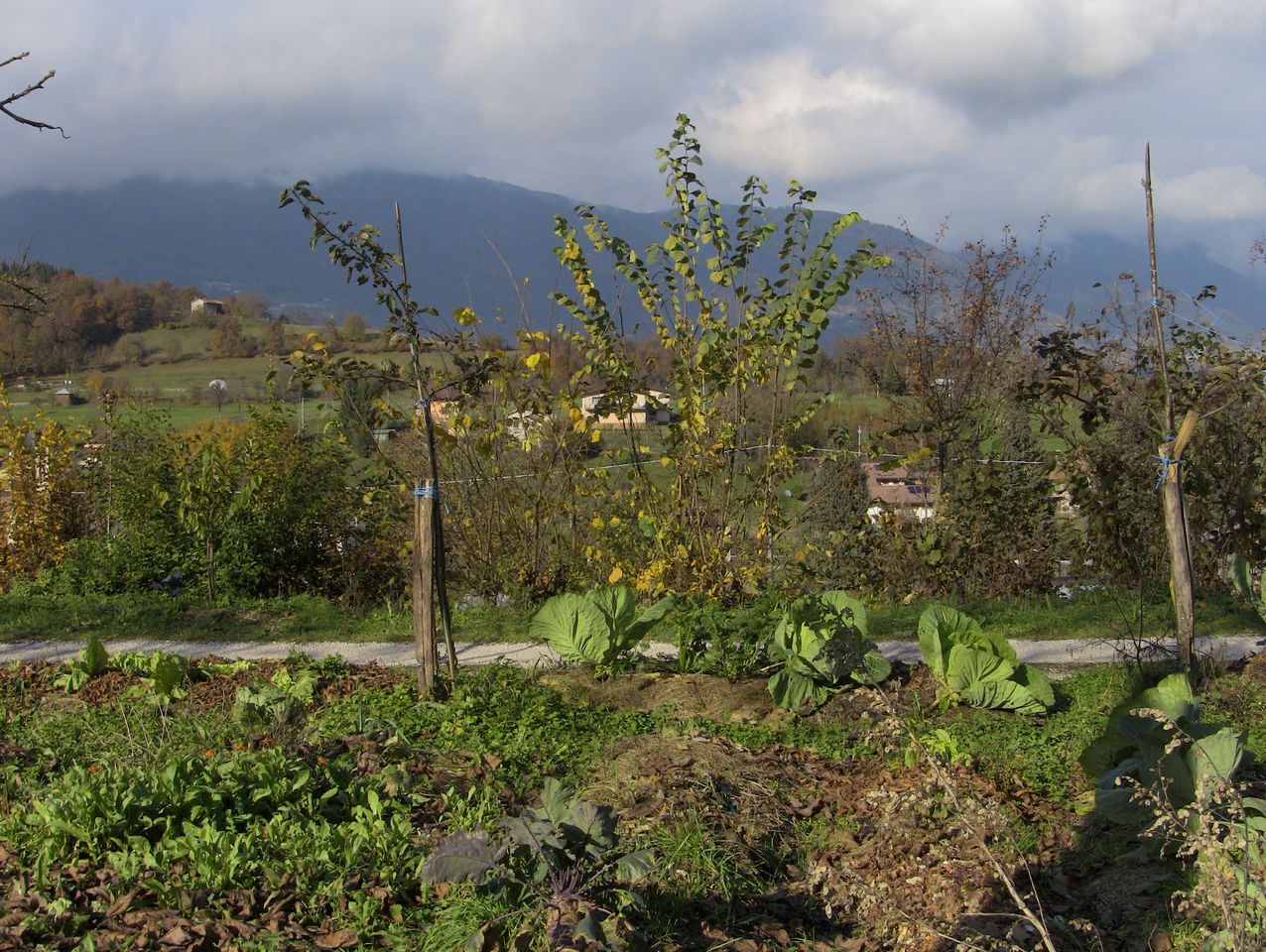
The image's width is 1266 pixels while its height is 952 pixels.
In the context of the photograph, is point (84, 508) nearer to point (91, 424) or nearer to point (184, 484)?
point (91, 424)

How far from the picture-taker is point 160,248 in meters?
132

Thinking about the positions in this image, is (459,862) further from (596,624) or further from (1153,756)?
(596,624)

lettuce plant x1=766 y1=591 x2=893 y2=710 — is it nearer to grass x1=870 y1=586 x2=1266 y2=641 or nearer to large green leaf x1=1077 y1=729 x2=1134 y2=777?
large green leaf x1=1077 y1=729 x2=1134 y2=777

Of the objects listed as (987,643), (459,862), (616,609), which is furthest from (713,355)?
(459,862)

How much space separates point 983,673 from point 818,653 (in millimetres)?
912

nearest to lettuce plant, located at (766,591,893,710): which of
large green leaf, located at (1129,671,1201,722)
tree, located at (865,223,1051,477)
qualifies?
large green leaf, located at (1129,671,1201,722)

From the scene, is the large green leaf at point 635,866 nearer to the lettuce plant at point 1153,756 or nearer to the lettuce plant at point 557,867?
the lettuce plant at point 557,867

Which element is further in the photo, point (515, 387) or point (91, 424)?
point (91, 424)

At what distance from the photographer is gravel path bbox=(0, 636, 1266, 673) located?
7.60 metres

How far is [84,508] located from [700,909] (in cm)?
1104

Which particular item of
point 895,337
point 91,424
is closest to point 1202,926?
point 895,337

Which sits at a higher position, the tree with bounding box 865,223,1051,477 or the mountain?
the mountain

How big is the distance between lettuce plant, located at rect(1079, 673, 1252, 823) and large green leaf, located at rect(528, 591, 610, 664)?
283 cm

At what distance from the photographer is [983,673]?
234 inches
